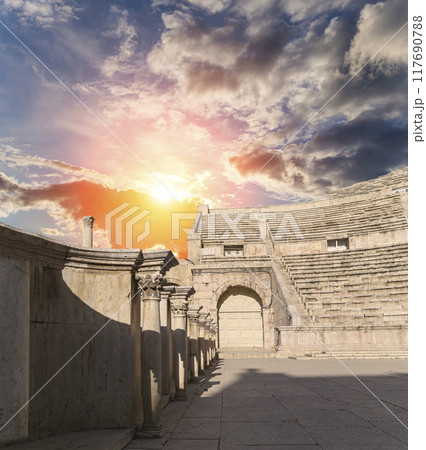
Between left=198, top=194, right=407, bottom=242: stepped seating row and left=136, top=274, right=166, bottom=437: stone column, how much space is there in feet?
76.7

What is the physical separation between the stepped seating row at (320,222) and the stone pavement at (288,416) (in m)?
18.8

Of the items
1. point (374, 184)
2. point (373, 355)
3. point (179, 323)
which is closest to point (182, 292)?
point (179, 323)

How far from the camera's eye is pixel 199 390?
10102mm

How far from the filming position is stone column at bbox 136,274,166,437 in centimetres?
595

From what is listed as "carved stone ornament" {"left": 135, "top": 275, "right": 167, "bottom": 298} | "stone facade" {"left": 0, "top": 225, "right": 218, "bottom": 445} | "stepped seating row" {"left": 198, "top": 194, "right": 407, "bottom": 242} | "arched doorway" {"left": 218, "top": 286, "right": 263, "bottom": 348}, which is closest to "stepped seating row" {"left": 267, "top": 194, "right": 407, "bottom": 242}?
"stepped seating row" {"left": 198, "top": 194, "right": 407, "bottom": 242}

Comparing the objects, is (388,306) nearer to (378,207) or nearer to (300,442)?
(378,207)

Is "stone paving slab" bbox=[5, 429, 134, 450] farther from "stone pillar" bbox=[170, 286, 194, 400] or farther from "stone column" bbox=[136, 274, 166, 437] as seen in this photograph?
"stone pillar" bbox=[170, 286, 194, 400]

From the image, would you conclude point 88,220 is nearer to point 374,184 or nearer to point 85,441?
point 85,441

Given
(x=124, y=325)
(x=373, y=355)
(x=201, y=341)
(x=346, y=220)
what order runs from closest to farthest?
(x=124, y=325) → (x=201, y=341) → (x=373, y=355) → (x=346, y=220)

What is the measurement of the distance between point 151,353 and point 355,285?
1764cm

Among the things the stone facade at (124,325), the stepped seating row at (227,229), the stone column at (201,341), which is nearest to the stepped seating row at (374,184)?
the stepped seating row at (227,229)

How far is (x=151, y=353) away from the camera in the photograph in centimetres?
618
